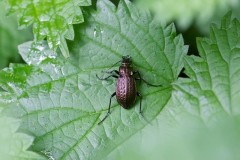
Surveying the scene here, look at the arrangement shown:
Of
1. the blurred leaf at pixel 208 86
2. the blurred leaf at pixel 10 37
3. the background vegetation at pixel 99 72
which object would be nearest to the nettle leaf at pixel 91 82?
the background vegetation at pixel 99 72

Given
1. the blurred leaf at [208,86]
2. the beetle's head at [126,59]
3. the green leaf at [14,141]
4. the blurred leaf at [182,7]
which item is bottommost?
the green leaf at [14,141]

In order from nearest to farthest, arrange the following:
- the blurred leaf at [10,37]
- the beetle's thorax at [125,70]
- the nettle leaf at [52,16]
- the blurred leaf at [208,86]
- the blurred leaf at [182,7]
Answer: the blurred leaf at [208,86] < the blurred leaf at [182,7] < the nettle leaf at [52,16] < the beetle's thorax at [125,70] < the blurred leaf at [10,37]

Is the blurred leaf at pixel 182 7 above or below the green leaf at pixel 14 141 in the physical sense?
above

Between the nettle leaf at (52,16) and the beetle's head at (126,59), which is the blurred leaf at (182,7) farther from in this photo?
the nettle leaf at (52,16)

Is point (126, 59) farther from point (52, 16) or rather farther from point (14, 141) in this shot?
point (14, 141)

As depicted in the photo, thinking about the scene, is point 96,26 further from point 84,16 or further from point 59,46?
point 59,46
